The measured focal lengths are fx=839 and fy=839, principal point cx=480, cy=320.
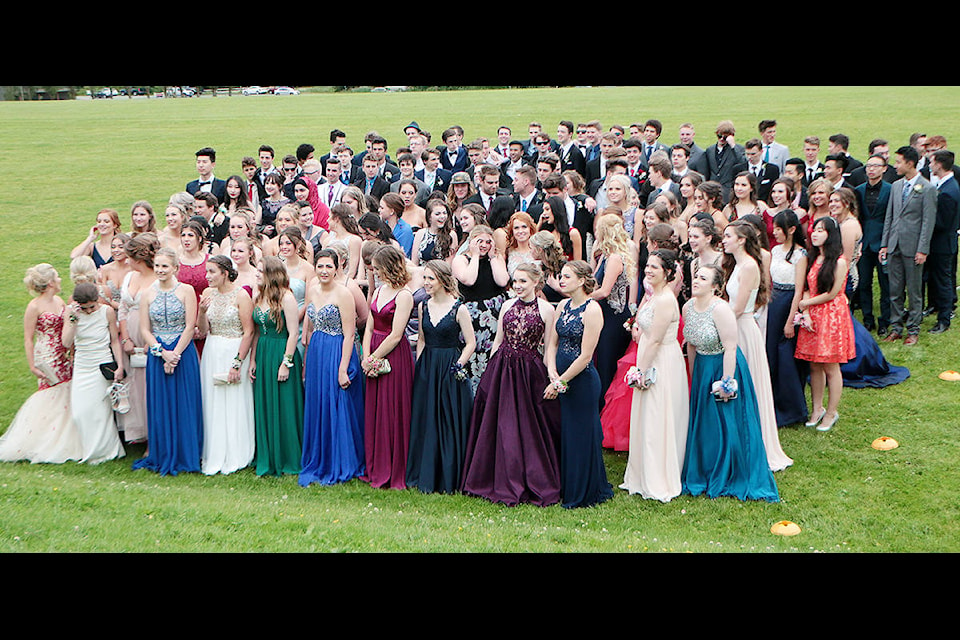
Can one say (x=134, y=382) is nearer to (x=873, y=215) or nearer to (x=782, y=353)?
(x=782, y=353)

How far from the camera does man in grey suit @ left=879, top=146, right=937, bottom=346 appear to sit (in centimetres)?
1106

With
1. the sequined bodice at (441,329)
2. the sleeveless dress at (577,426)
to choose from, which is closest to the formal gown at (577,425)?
the sleeveless dress at (577,426)

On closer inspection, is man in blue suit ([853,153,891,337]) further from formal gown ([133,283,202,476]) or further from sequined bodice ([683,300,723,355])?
formal gown ([133,283,202,476])

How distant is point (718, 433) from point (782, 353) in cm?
208

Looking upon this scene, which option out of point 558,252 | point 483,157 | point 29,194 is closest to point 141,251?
point 558,252

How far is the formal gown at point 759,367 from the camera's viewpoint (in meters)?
8.52

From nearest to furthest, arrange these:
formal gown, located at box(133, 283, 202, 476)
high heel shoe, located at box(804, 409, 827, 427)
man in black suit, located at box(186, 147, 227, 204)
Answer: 1. formal gown, located at box(133, 283, 202, 476)
2. high heel shoe, located at box(804, 409, 827, 427)
3. man in black suit, located at box(186, 147, 227, 204)

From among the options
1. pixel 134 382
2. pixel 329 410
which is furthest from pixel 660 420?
pixel 134 382

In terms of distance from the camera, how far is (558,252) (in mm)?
8930

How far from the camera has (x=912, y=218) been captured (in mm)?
11211

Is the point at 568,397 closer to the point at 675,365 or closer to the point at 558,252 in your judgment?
the point at 675,365

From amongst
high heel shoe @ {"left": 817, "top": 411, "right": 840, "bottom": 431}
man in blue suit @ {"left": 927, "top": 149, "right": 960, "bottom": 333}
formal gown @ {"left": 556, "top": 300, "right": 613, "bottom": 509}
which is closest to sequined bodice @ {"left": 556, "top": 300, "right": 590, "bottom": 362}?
formal gown @ {"left": 556, "top": 300, "right": 613, "bottom": 509}

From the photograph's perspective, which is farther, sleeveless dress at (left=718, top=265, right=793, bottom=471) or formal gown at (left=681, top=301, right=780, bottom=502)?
sleeveless dress at (left=718, top=265, right=793, bottom=471)

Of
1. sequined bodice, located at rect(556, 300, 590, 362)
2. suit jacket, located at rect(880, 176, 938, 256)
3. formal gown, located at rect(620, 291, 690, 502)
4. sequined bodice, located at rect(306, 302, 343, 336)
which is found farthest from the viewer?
suit jacket, located at rect(880, 176, 938, 256)
